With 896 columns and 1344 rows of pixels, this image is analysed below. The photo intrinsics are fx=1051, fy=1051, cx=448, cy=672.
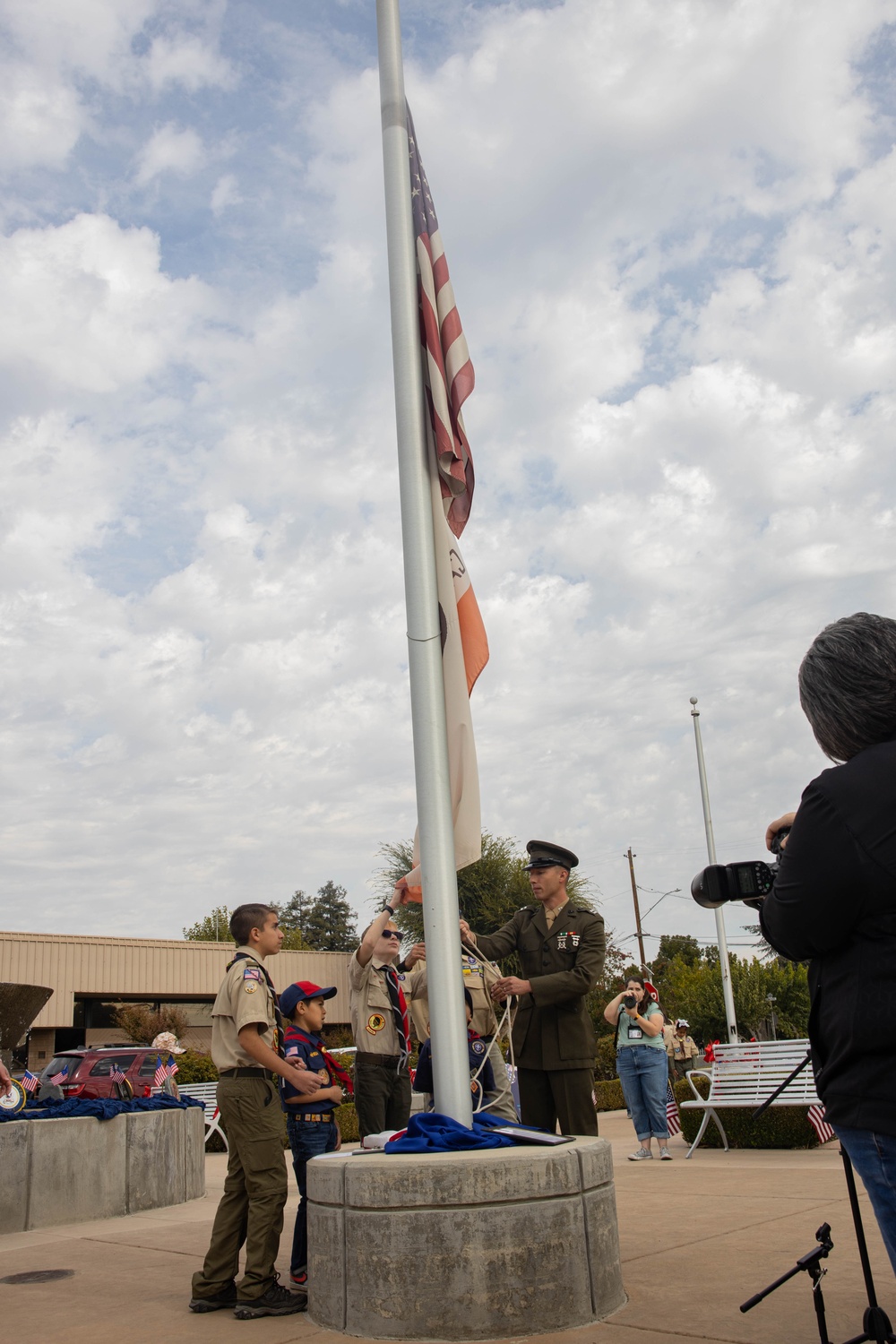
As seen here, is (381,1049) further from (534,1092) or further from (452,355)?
(452,355)

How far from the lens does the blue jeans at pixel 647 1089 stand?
969 centimetres

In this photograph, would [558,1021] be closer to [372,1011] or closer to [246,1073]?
[246,1073]

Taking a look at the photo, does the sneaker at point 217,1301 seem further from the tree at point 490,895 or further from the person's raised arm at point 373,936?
the tree at point 490,895

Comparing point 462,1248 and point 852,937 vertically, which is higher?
point 852,937

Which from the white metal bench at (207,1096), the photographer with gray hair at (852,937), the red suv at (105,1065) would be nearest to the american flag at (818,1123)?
the photographer with gray hair at (852,937)

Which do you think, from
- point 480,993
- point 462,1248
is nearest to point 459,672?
point 462,1248

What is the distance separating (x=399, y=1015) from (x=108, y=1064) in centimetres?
1321

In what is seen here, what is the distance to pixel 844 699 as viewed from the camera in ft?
7.62

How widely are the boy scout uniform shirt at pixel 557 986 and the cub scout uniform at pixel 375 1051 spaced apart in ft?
5.87

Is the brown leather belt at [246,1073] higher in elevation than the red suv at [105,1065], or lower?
higher

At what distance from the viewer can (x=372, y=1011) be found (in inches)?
280

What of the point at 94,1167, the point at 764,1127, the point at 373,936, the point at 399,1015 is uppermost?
the point at 373,936

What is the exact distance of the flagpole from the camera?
448cm

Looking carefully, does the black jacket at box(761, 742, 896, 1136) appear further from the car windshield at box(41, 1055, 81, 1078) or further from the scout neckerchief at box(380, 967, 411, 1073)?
the car windshield at box(41, 1055, 81, 1078)
